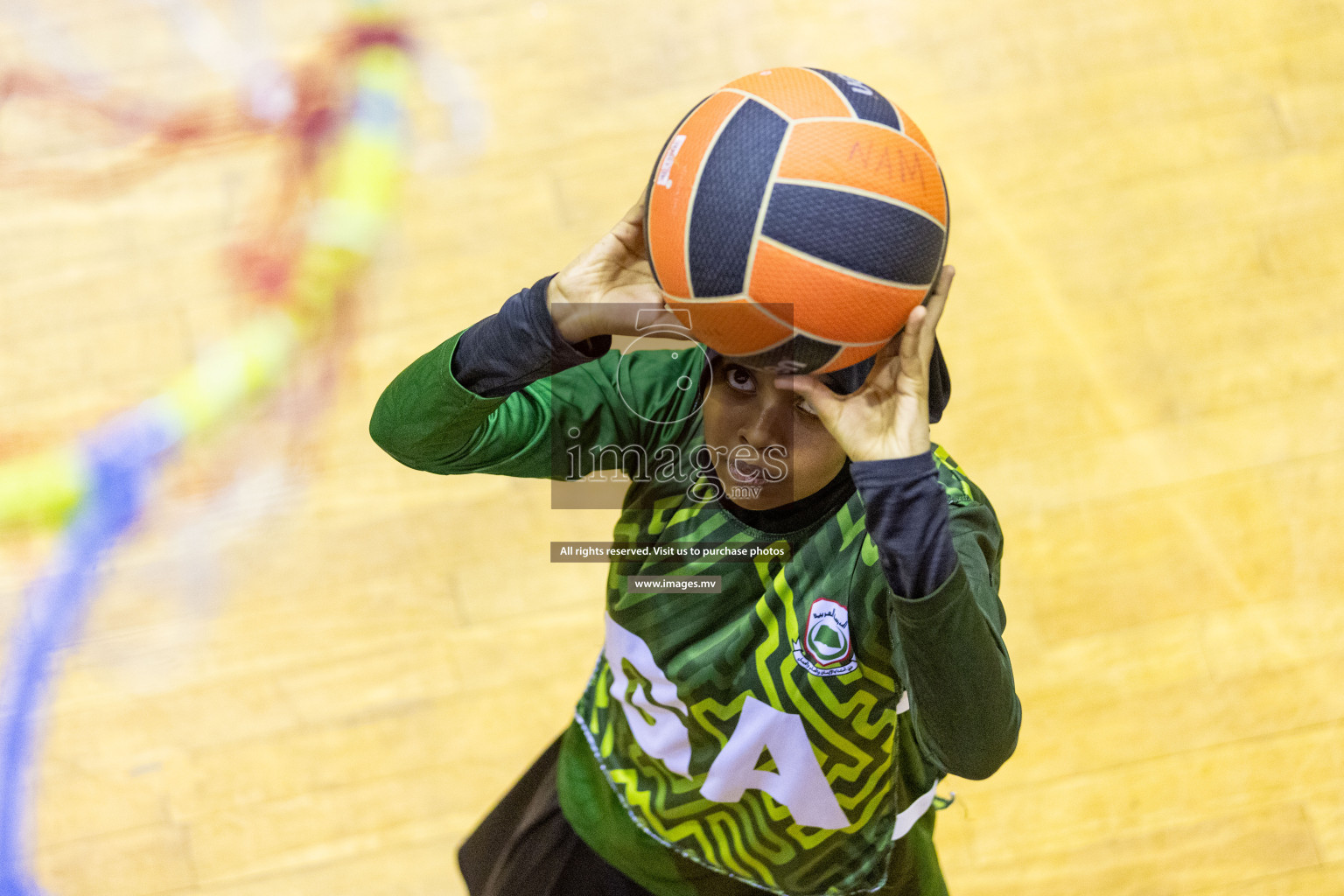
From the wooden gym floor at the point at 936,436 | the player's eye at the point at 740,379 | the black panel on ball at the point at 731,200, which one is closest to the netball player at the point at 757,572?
the player's eye at the point at 740,379

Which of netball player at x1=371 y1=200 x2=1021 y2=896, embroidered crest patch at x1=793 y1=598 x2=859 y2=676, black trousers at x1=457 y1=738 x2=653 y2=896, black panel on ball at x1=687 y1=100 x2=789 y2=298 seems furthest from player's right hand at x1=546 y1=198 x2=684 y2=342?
black trousers at x1=457 y1=738 x2=653 y2=896

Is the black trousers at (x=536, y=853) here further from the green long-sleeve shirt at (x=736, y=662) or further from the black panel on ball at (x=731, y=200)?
the black panel on ball at (x=731, y=200)

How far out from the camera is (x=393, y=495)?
2379mm

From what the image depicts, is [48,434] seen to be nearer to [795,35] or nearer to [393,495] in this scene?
[393,495]

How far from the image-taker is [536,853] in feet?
5.24

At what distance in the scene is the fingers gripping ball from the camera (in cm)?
108

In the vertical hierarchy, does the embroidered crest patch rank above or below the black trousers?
above

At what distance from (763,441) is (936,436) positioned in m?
1.29

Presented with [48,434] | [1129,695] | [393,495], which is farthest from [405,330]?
[1129,695]

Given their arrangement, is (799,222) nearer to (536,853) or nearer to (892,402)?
(892,402)

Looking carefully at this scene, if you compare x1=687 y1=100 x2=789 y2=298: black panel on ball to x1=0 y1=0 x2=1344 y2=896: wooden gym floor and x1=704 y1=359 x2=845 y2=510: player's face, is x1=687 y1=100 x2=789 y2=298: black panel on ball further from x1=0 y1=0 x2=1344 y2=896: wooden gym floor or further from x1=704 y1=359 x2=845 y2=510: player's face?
x1=0 y1=0 x2=1344 y2=896: wooden gym floor

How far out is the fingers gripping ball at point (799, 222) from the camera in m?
1.08

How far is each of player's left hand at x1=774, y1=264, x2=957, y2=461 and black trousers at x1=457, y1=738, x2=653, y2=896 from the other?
0.75 m

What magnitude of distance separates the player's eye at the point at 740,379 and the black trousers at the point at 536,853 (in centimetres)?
71
